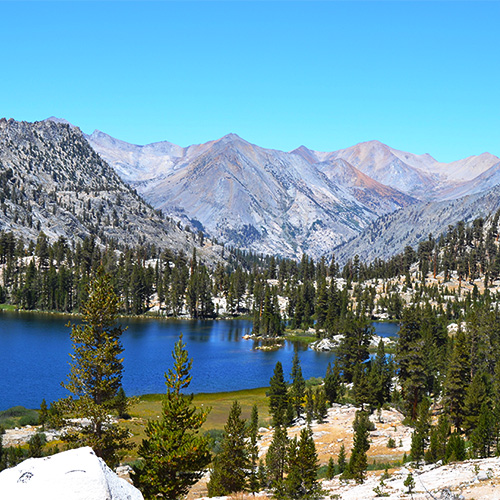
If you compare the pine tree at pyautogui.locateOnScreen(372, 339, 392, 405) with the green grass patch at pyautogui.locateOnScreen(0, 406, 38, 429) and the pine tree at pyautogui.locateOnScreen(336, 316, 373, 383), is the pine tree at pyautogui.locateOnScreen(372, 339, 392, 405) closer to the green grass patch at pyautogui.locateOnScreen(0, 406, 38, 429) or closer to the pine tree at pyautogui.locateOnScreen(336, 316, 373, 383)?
the pine tree at pyautogui.locateOnScreen(336, 316, 373, 383)

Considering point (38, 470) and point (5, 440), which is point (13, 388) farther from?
point (38, 470)

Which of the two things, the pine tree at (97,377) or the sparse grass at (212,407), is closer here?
the pine tree at (97,377)

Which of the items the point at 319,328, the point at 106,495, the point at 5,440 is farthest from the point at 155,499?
the point at 319,328

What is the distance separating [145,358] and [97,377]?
90839 mm

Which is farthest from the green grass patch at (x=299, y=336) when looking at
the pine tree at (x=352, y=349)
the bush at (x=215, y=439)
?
the bush at (x=215, y=439)

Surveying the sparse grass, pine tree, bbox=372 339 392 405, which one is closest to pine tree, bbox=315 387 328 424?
the sparse grass

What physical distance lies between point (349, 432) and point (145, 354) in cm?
7824

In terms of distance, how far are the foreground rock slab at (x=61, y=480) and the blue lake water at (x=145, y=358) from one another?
71974mm

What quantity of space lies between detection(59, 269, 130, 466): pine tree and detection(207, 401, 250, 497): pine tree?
8.45 meters

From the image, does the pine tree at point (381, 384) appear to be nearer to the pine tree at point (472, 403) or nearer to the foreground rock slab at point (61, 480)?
the pine tree at point (472, 403)

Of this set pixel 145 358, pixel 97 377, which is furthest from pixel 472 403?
pixel 145 358

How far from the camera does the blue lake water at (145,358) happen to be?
95.5 m

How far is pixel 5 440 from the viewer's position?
56.9 meters

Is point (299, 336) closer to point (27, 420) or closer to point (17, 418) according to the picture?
point (17, 418)
